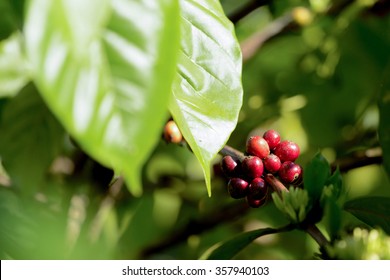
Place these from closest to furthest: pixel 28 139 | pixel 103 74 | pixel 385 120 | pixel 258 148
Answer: pixel 103 74 → pixel 258 148 → pixel 385 120 → pixel 28 139

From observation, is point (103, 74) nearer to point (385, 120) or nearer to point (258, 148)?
point (258, 148)

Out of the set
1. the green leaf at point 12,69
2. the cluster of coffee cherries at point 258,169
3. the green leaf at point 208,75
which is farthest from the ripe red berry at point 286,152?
the green leaf at point 12,69

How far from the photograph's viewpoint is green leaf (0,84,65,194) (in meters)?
1.25

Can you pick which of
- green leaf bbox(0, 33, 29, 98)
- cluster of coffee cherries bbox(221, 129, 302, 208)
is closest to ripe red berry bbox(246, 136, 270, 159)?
cluster of coffee cherries bbox(221, 129, 302, 208)

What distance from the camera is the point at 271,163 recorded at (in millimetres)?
934

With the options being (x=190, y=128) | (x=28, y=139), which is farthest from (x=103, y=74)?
(x=28, y=139)

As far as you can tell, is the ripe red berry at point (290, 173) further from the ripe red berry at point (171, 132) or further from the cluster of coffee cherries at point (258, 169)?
the ripe red berry at point (171, 132)

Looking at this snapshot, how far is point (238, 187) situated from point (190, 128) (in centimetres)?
11

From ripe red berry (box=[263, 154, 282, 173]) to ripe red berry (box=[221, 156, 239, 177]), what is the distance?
38mm

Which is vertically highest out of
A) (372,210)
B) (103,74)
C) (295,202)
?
(103,74)

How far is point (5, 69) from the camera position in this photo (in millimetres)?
1317

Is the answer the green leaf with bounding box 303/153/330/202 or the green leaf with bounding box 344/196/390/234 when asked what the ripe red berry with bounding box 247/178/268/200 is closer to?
the green leaf with bounding box 303/153/330/202
